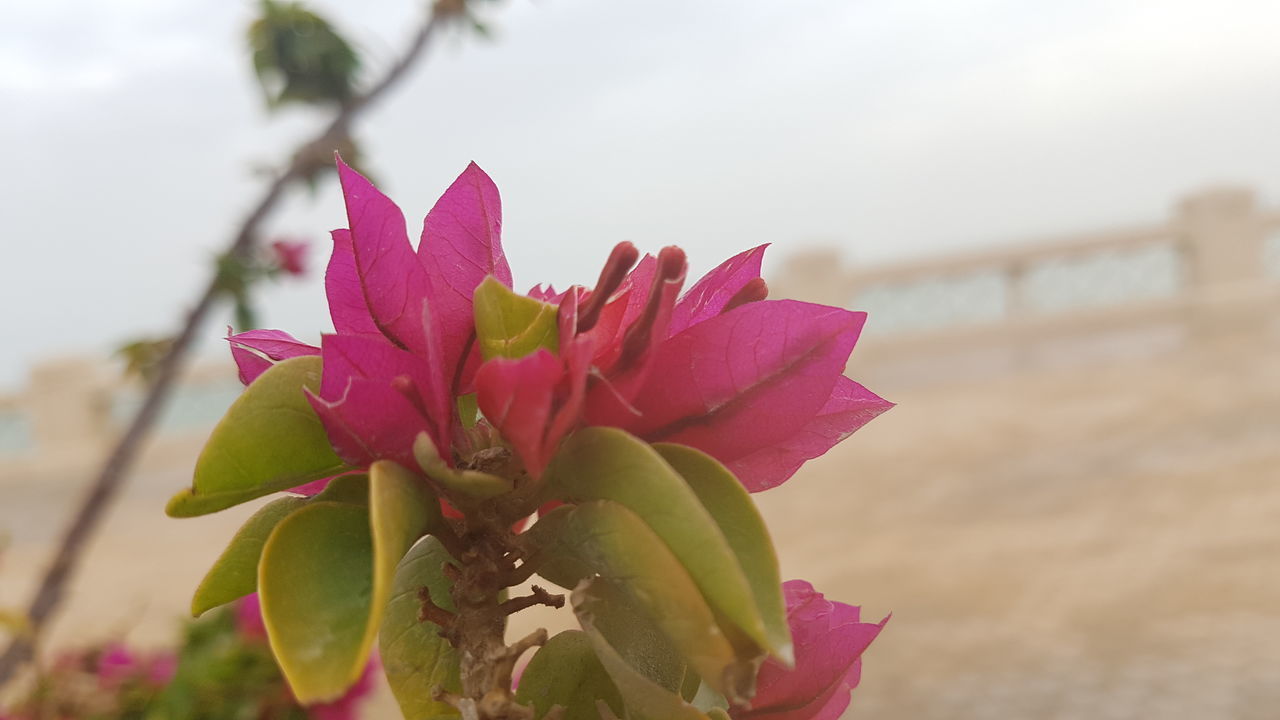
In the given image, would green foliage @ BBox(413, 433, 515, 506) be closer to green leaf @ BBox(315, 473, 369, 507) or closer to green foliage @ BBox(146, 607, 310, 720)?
green leaf @ BBox(315, 473, 369, 507)

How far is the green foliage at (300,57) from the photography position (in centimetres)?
90

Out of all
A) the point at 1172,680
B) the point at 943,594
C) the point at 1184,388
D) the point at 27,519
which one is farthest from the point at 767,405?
the point at 27,519

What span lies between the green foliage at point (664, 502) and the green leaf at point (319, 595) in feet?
0.14

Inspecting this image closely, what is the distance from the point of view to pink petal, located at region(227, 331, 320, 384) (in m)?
0.24

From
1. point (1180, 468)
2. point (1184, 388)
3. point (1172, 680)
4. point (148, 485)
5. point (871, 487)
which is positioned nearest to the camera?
point (1172, 680)

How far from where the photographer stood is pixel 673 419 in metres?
0.22

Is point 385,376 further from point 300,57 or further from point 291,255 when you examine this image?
point 291,255

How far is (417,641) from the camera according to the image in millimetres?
245

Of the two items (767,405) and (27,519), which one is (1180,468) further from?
(27,519)

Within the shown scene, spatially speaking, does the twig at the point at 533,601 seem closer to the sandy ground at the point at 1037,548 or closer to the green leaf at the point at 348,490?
the green leaf at the point at 348,490

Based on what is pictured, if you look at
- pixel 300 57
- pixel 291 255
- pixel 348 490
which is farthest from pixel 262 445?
pixel 291 255

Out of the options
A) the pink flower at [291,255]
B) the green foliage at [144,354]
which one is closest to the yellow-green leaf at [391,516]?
the green foliage at [144,354]

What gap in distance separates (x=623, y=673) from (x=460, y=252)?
104 millimetres

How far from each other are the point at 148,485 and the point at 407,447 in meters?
7.01
